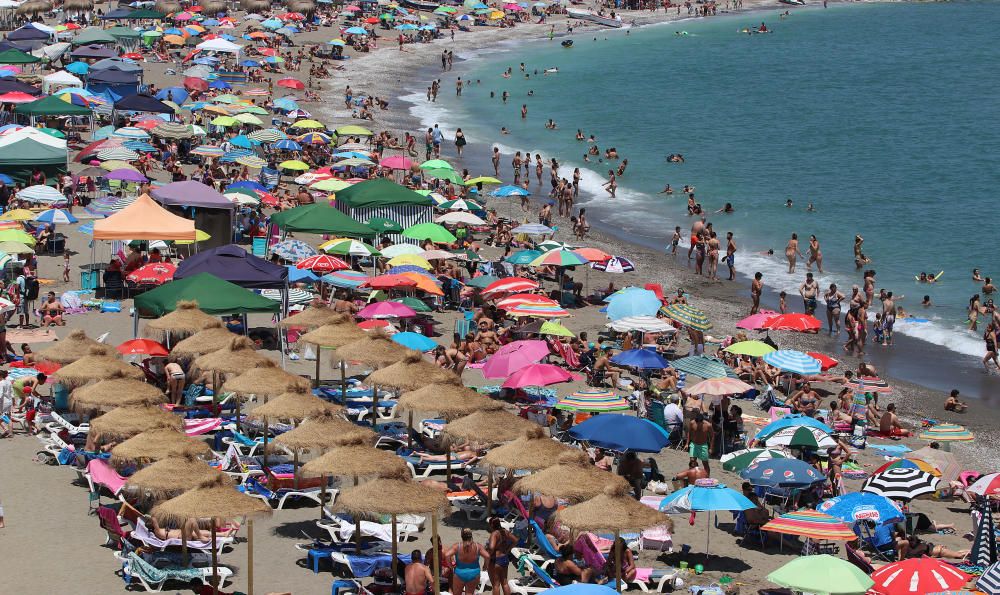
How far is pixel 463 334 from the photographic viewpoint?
21266mm

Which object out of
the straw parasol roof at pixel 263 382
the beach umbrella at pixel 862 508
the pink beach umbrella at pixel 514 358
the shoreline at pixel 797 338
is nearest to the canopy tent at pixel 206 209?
the pink beach umbrella at pixel 514 358

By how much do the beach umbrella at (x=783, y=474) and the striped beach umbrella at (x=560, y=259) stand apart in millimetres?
9832

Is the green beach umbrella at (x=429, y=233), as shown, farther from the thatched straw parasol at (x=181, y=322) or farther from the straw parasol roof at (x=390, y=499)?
the straw parasol roof at (x=390, y=499)

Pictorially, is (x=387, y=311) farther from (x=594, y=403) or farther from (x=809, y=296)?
(x=809, y=296)

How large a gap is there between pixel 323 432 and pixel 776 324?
1023 cm

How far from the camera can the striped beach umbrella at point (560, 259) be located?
23938mm

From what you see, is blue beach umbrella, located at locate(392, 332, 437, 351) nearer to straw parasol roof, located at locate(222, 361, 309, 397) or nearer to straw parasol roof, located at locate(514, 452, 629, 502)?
straw parasol roof, located at locate(222, 361, 309, 397)

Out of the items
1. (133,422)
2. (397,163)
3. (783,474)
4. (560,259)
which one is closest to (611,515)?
(783,474)

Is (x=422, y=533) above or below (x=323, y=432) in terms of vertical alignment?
below

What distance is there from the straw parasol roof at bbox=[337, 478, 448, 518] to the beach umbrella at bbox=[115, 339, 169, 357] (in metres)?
6.34

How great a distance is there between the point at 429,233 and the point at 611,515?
46.6 feet

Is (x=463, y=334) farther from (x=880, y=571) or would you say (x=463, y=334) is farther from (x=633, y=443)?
(x=880, y=571)

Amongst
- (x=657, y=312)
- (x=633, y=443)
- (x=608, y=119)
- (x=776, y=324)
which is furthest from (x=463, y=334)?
(x=608, y=119)

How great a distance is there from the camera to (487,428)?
1369 centimetres
